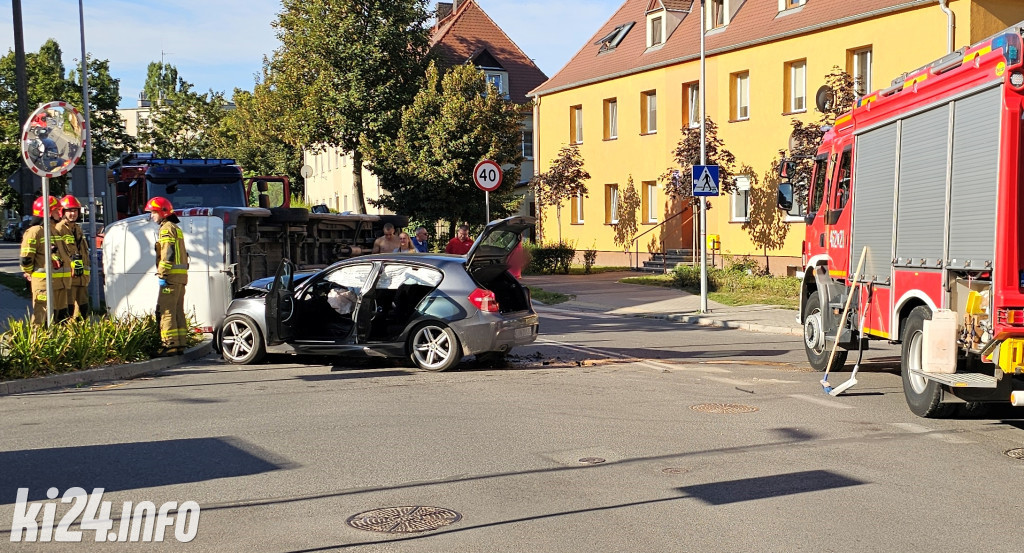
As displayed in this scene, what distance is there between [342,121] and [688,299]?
19.3 m

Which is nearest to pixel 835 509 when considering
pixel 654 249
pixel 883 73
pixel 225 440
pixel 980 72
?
pixel 980 72

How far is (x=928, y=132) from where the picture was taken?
9.43 meters

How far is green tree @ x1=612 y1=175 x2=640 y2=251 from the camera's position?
3716 cm

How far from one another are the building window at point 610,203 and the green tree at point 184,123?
104ft

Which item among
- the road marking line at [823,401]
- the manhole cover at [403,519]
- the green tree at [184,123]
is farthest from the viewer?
the green tree at [184,123]

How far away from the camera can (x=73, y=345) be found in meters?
11.9

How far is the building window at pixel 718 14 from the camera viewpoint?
34125 mm

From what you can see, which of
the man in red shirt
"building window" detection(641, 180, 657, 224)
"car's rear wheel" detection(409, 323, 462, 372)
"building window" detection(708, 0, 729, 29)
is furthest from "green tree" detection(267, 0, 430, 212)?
"car's rear wheel" detection(409, 323, 462, 372)

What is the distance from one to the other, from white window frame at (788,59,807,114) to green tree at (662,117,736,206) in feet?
7.74

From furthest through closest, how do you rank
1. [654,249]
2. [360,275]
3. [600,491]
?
[654,249] → [360,275] → [600,491]

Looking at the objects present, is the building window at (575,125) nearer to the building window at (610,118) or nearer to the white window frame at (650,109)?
the building window at (610,118)

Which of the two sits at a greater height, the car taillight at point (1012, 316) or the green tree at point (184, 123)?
the green tree at point (184, 123)

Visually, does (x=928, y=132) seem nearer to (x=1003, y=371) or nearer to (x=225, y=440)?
(x=1003, y=371)
